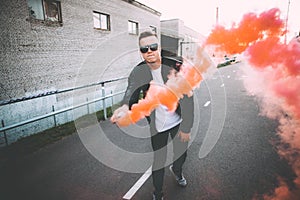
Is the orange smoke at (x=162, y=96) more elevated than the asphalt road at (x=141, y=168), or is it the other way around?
the orange smoke at (x=162, y=96)

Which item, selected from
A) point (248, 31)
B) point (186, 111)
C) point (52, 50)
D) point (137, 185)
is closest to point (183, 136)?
point (186, 111)

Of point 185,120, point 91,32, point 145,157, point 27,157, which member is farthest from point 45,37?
point 185,120

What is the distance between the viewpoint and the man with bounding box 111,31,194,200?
2574mm

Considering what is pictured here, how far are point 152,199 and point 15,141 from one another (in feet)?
14.2

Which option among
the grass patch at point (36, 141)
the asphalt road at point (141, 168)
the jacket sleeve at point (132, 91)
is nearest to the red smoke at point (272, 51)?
the asphalt road at point (141, 168)

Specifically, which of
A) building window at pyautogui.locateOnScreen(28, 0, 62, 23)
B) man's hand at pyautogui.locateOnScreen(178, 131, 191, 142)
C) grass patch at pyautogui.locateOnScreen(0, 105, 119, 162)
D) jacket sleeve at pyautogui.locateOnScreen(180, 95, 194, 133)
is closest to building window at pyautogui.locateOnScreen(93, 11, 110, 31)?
building window at pyautogui.locateOnScreen(28, 0, 62, 23)

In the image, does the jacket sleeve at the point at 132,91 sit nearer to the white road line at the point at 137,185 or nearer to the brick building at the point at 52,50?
the white road line at the point at 137,185

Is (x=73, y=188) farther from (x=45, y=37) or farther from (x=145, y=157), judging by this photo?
(x=45, y=37)

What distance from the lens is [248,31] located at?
4910 mm

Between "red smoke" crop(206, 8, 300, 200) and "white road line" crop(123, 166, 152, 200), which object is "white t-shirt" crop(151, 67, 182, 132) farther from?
"red smoke" crop(206, 8, 300, 200)

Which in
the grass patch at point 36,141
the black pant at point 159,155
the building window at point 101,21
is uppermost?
the building window at point 101,21

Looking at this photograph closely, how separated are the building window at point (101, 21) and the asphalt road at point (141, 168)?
5.80 m

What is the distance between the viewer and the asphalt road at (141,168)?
295 cm

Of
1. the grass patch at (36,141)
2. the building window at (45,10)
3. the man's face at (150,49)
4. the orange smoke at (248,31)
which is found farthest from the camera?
the building window at (45,10)
